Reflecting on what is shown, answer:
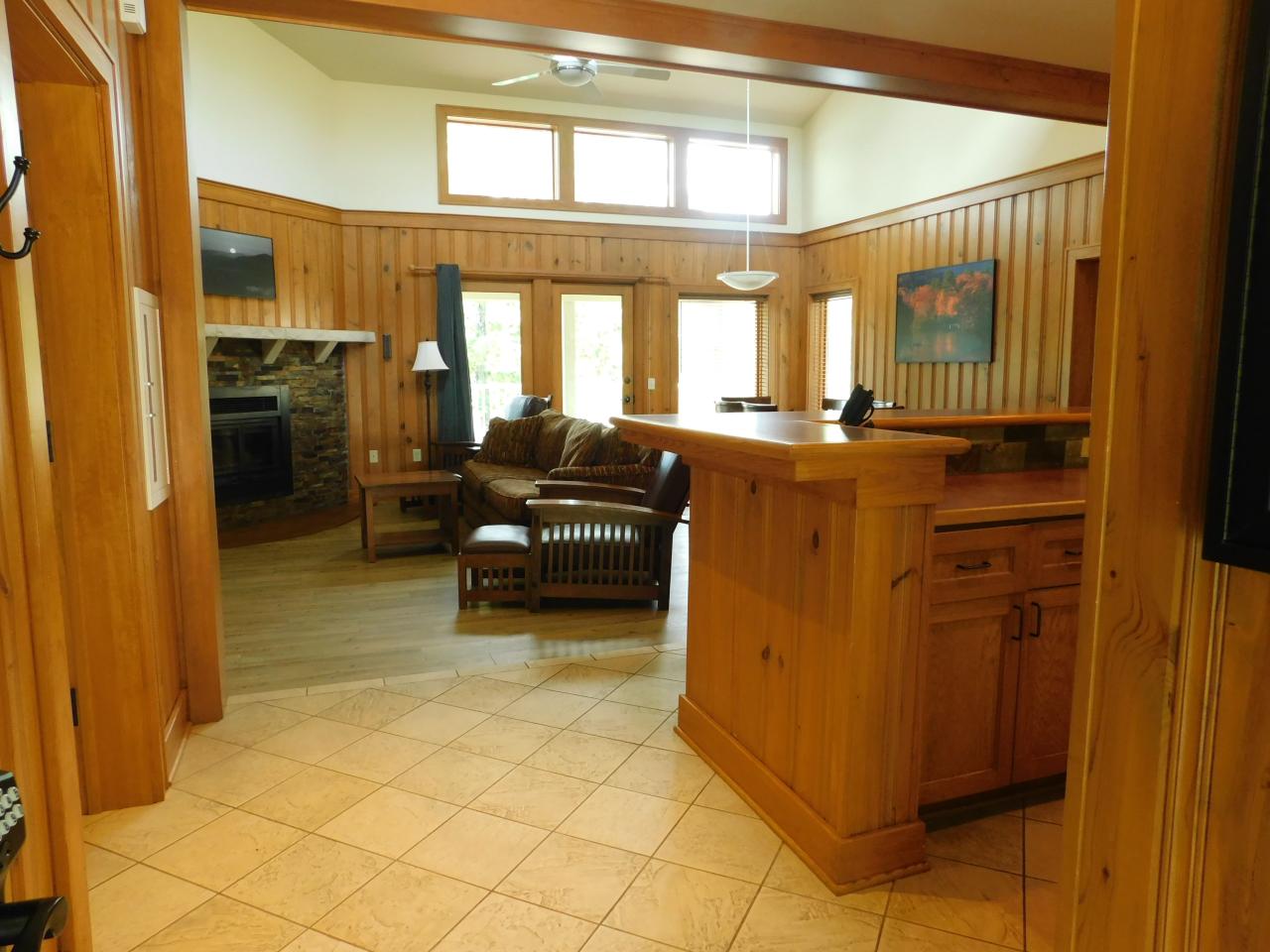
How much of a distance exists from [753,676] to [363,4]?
106 inches

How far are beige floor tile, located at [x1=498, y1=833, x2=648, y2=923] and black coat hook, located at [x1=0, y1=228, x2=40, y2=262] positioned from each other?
168 centimetres

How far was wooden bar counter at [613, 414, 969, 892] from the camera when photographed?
6.21ft

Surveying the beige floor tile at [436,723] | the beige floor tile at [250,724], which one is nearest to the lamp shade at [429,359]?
the beige floor tile at [250,724]

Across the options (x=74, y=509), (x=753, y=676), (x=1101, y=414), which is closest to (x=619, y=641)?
(x=753, y=676)

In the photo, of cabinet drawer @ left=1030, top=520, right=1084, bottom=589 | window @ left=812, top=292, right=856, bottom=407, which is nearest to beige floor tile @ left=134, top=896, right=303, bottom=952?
cabinet drawer @ left=1030, top=520, right=1084, bottom=589

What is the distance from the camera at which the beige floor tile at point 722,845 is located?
2.06 m

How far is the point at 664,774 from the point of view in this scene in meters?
2.53

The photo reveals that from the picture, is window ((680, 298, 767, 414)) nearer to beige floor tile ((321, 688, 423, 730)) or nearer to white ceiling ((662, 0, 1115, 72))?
white ceiling ((662, 0, 1115, 72))

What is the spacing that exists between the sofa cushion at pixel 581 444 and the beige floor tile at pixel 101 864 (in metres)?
3.52

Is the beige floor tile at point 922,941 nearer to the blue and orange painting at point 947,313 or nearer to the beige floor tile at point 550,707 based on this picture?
the beige floor tile at point 550,707

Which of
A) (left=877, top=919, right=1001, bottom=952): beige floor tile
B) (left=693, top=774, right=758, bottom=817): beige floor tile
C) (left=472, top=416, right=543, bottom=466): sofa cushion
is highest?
(left=472, top=416, right=543, bottom=466): sofa cushion

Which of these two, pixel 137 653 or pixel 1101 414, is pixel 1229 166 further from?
pixel 137 653

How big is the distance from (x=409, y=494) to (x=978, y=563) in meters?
4.12

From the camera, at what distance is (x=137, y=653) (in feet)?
7.51
